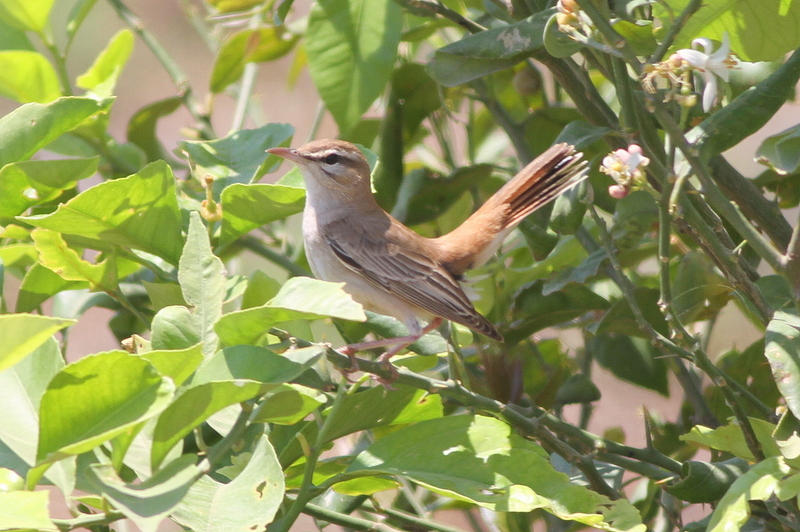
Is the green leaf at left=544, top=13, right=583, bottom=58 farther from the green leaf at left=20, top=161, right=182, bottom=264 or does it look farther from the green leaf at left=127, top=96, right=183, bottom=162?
the green leaf at left=127, top=96, right=183, bottom=162

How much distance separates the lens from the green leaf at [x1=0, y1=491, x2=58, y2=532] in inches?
48.0

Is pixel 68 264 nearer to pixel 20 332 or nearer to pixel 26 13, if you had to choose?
pixel 20 332

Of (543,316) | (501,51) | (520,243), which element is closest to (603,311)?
(543,316)

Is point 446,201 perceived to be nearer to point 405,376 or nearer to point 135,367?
point 405,376

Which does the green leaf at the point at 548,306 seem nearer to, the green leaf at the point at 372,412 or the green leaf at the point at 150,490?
the green leaf at the point at 372,412

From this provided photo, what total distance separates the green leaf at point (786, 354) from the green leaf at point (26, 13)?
→ 7.36ft

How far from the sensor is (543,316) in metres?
2.62

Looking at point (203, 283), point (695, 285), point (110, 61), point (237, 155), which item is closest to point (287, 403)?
point (203, 283)

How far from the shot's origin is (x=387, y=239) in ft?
12.2

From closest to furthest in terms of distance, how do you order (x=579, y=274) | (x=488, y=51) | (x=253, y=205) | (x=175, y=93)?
(x=253, y=205), (x=488, y=51), (x=579, y=274), (x=175, y=93)

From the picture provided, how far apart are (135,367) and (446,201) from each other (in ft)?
6.06

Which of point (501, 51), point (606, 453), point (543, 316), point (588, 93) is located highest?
point (501, 51)

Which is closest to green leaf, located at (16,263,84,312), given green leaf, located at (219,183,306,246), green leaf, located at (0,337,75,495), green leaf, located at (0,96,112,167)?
green leaf, located at (0,96,112,167)

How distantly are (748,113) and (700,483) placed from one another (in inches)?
34.2
